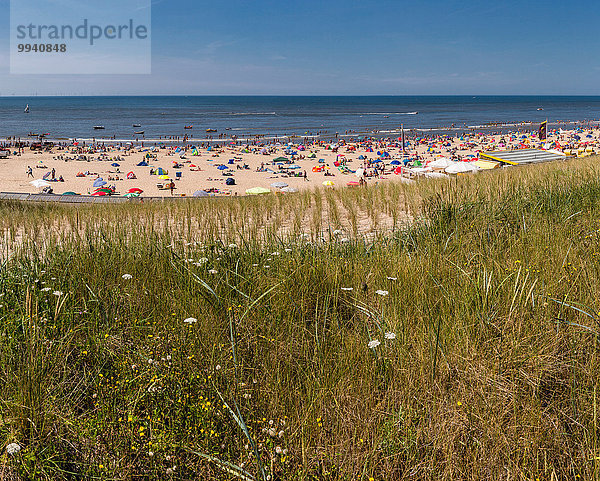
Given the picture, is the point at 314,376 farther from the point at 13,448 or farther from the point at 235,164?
the point at 235,164

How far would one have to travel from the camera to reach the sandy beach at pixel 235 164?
1118 inches

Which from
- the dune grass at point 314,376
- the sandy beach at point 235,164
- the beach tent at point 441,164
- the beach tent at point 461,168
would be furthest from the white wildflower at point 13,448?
the beach tent at point 441,164

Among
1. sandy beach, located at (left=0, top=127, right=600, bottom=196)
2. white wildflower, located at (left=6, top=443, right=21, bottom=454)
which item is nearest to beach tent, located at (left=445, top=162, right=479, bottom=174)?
sandy beach, located at (left=0, top=127, right=600, bottom=196)

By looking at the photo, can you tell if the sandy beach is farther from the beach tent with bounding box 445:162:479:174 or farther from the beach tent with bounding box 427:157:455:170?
the beach tent with bounding box 445:162:479:174

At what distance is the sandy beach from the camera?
28.4m

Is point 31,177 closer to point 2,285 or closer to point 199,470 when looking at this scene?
point 2,285

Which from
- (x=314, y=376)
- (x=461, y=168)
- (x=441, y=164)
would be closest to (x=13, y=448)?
(x=314, y=376)

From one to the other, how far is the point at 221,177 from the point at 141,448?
31.0 m

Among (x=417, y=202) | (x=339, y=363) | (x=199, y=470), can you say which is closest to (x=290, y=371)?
(x=339, y=363)

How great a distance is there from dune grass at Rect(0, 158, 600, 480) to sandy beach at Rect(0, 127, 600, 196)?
58.9 ft

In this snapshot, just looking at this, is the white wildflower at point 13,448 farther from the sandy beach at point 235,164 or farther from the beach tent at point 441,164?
the beach tent at point 441,164

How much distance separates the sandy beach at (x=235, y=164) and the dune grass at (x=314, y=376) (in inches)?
706

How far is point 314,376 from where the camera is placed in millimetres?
2285

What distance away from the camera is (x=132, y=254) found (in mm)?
4406
